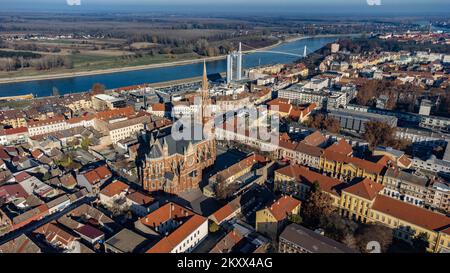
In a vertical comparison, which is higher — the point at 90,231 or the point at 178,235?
the point at 178,235

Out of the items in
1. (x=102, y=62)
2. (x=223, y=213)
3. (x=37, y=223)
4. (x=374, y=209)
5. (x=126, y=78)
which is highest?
(x=102, y=62)

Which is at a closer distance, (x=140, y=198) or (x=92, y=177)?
(x=140, y=198)

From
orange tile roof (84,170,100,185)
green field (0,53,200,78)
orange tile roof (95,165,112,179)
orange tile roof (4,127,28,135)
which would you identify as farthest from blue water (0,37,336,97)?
orange tile roof (84,170,100,185)

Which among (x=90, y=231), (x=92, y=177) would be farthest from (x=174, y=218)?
(x=92, y=177)

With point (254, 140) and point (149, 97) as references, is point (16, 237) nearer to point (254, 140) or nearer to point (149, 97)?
point (254, 140)

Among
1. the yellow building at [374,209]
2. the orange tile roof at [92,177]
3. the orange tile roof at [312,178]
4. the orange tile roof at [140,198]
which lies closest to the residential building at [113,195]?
the orange tile roof at [140,198]

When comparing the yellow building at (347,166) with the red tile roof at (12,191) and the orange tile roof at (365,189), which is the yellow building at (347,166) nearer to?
the orange tile roof at (365,189)

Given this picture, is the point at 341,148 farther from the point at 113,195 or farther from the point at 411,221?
the point at 113,195
